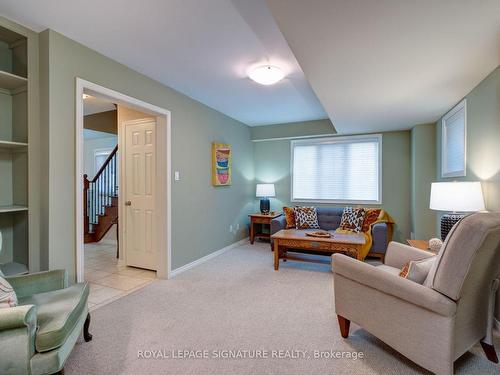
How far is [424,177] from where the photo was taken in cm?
412

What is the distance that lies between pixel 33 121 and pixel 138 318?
189cm

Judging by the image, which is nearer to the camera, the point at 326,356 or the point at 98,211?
the point at 326,356

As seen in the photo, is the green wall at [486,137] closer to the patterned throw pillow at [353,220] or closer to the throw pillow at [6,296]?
the patterned throw pillow at [353,220]

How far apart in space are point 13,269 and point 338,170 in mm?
4883

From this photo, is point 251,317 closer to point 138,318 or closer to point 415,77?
point 138,318

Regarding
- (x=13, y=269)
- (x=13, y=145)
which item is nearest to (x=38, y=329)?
(x=13, y=269)

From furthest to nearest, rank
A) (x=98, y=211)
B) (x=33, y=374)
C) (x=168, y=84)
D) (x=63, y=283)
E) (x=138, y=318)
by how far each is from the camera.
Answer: (x=98, y=211) → (x=168, y=84) → (x=138, y=318) → (x=63, y=283) → (x=33, y=374)

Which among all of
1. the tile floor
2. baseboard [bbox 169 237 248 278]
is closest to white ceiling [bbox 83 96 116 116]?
the tile floor

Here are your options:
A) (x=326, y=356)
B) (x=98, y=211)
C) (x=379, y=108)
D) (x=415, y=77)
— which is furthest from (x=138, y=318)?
(x=98, y=211)

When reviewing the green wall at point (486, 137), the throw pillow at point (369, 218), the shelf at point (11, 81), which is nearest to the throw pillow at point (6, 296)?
the shelf at point (11, 81)

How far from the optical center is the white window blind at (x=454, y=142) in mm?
2939

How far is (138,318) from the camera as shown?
2314mm

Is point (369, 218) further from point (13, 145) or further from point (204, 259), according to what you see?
point (13, 145)

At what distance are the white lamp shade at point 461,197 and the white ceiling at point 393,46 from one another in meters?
0.97
